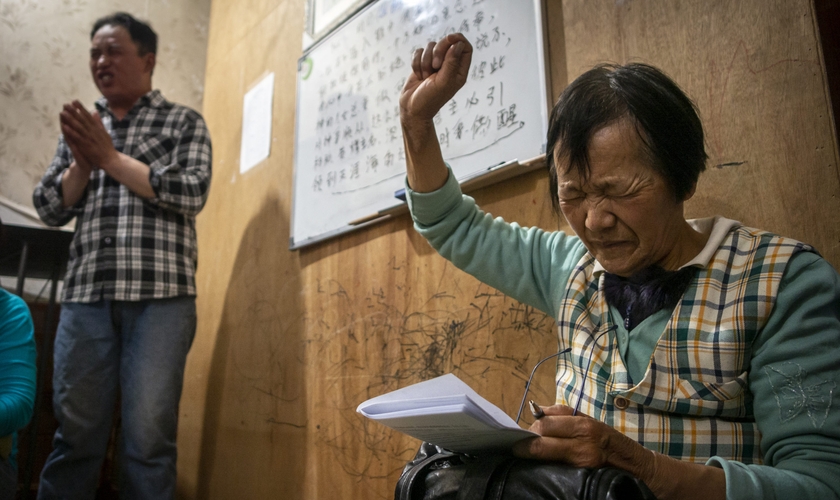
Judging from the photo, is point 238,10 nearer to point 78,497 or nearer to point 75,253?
point 75,253

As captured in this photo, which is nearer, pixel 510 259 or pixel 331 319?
pixel 510 259

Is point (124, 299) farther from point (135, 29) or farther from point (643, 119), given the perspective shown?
point (643, 119)

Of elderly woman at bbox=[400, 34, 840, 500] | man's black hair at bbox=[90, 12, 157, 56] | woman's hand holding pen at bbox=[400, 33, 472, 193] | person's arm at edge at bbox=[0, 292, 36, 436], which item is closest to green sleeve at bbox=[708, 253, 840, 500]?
elderly woman at bbox=[400, 34, 840, 500]

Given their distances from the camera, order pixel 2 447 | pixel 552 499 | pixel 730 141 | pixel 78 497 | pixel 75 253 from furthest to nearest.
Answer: pixel 75 253, pixel 78 497, pixel 2 447, pixel 730 141, pixel 552 499

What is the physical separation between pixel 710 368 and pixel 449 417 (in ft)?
1.16

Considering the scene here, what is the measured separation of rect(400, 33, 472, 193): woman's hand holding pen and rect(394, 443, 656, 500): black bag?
51cm

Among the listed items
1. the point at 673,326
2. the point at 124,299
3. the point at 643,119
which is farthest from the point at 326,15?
the point at 673,326

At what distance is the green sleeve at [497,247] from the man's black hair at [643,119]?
22 cm

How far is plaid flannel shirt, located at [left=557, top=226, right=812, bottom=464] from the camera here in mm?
715

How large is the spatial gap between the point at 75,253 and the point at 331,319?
32.6 inches

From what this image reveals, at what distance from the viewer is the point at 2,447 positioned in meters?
1.39

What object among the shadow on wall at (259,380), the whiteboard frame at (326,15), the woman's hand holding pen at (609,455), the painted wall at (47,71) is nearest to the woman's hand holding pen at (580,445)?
the woman's hand holding pen at (609,455)

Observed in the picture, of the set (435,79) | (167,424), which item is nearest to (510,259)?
(435,79)

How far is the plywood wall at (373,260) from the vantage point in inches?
35.2
